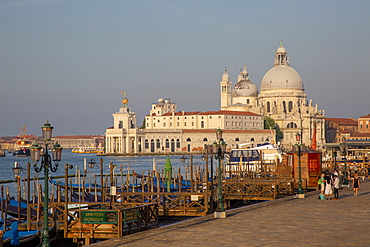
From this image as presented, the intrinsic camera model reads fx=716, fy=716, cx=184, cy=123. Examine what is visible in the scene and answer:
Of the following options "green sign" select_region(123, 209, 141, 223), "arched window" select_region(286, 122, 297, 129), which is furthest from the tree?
"green sign" select_region(123, 209, 141, 223)

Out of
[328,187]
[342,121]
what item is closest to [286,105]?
[342,121]

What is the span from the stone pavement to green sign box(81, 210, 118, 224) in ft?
2.20

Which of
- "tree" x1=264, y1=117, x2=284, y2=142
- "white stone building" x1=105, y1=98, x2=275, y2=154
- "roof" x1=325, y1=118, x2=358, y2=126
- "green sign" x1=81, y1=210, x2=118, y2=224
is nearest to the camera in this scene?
"green sign" x1=81, y1=210, x2=118, y2=224

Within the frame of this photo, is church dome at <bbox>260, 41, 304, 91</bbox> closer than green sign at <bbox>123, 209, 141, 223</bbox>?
No

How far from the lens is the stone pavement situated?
40.8 feet

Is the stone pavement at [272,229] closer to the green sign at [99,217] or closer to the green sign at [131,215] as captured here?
the green sign at [131,215]

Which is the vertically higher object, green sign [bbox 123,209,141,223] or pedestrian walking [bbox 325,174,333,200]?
pedestrian walking [bbox 325,174,333,200]

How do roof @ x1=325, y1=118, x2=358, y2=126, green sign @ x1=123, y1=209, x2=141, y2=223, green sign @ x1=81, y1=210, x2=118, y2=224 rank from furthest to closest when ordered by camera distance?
roof @ x1=325, y1=118, x2=358, y2=126 < green sign @ x1=123, y1=209, x2=141, y2=223 < green sign @ x1=81, y1=210, x2=118, y2=224

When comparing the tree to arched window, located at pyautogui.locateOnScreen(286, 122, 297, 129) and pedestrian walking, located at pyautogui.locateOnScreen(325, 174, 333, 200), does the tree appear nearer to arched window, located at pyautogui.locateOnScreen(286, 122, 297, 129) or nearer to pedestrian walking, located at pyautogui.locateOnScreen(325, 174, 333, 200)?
arched window, located at pyautogui.locateOnScreen(286, 122, 297, 129)

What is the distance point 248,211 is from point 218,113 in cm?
10558

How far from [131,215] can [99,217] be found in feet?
2.25

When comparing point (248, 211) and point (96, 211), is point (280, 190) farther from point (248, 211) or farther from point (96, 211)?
point (96, 211)

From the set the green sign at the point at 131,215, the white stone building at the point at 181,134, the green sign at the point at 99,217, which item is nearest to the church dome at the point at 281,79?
the white stone building at the point at 181,134

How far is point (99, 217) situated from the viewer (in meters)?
14.5
